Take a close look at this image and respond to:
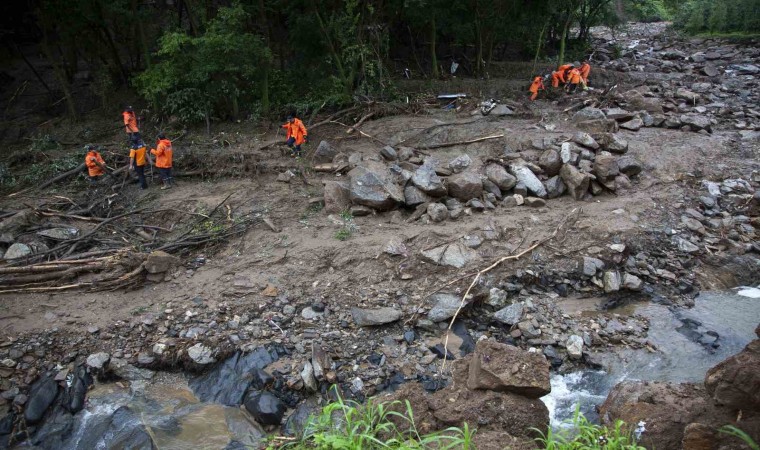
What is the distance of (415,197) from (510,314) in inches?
126

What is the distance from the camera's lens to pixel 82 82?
17.0 metres

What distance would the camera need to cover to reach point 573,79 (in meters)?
15.4

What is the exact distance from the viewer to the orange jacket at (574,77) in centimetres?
1536

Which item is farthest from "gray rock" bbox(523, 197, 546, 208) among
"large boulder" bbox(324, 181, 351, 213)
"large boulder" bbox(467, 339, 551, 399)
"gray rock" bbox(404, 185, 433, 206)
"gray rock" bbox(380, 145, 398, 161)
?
"large boulder" bbox(467, 339, 551, 399)

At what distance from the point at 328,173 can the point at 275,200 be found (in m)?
1.53

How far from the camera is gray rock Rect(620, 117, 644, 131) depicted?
12.8m

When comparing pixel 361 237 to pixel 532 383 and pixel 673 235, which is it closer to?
pixel 532 383

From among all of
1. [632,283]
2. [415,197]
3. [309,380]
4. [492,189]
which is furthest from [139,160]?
[632,283]

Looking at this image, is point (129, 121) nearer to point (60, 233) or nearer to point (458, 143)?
point (60, 233)

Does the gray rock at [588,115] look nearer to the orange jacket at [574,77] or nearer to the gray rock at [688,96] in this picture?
the orange jacket at [574,77]

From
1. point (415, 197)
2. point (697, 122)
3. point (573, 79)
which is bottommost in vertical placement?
point (415, 197)

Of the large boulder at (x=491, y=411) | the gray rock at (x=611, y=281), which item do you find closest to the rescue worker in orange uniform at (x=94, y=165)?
the large boulder at (x=491, y=411)

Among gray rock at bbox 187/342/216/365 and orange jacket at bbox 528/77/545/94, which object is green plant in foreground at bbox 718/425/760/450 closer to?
gray rock at bbox 187/342/216/365

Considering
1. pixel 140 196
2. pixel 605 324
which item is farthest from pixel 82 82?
pixel 605 324
